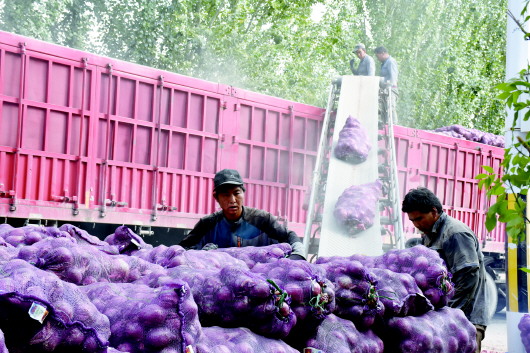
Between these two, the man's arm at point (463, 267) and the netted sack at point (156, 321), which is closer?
the netted sack at point (156, 321)

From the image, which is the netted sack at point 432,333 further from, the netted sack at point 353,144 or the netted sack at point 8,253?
the netted sack at point 353,144

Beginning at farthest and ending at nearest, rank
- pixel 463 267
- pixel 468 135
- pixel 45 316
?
pixel 468 135 → pixel 463 267 → pixel 45 316

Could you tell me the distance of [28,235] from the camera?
4004mm

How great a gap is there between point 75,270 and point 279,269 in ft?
3.03

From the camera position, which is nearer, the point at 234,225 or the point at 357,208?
the point at 234,225

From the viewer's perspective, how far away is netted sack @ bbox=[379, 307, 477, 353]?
3.80 metres

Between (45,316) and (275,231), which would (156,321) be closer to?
(45,316)

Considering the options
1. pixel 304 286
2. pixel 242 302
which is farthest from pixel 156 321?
pixel 304 286

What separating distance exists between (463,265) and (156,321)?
8.64 feet

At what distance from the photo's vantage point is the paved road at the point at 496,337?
1018 centimetres

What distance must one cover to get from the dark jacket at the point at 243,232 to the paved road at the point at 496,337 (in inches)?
200

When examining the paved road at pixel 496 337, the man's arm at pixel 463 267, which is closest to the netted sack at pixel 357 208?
the paved road at pixel 496 337

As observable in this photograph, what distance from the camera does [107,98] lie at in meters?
9.86

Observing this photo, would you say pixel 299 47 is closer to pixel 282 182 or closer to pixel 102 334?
pixel 282 182
